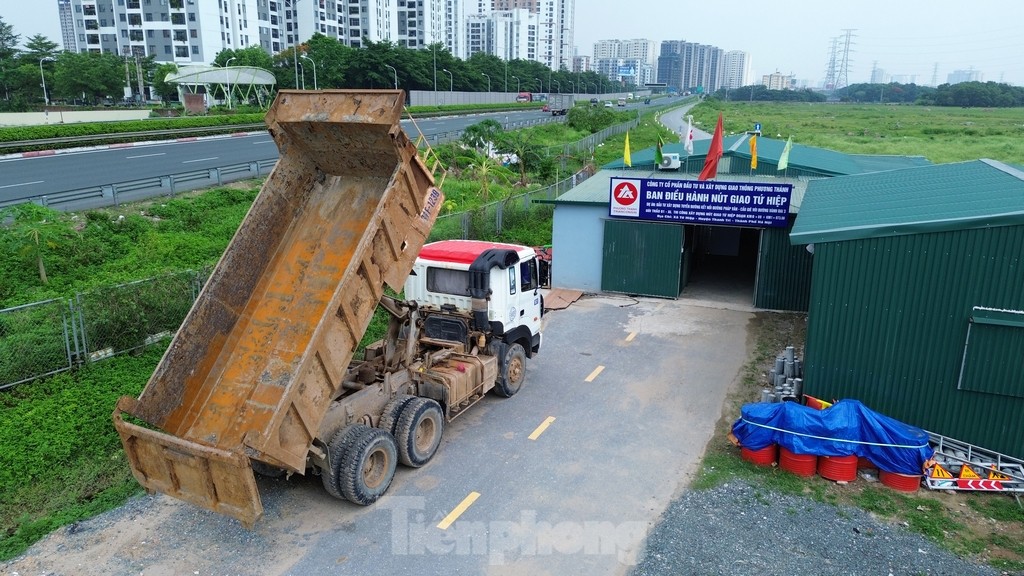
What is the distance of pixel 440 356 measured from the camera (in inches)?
445

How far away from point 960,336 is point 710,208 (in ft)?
29.4

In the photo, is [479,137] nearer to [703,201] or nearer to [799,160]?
[799,160]

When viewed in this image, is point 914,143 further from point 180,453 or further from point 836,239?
point 180,453

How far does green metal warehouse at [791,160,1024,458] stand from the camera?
9578 millimetres

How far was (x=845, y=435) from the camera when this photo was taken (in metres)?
9.57

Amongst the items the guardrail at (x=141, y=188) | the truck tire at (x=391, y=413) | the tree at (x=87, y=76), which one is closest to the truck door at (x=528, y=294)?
the truck tire at (x=391, y=413)

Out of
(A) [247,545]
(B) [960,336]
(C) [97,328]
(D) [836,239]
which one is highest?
(D) [836,239]

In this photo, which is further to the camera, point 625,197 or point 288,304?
point 625,197

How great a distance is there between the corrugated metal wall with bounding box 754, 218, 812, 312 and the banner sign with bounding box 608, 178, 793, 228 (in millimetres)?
539

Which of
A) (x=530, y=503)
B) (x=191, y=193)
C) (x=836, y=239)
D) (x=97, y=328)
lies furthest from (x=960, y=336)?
(x=191, y=193)

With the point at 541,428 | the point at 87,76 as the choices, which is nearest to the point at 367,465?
the point at 541,428

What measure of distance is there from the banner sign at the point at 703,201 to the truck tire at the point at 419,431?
415 inches

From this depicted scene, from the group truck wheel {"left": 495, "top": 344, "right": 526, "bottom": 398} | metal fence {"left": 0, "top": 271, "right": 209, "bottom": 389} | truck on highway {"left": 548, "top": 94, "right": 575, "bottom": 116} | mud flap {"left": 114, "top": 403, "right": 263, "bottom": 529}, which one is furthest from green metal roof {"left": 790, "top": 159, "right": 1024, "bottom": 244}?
truck on highway {"left": 548, "top": 94, "right": 575, "bottom": 116}

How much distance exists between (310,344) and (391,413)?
2.34 metres
